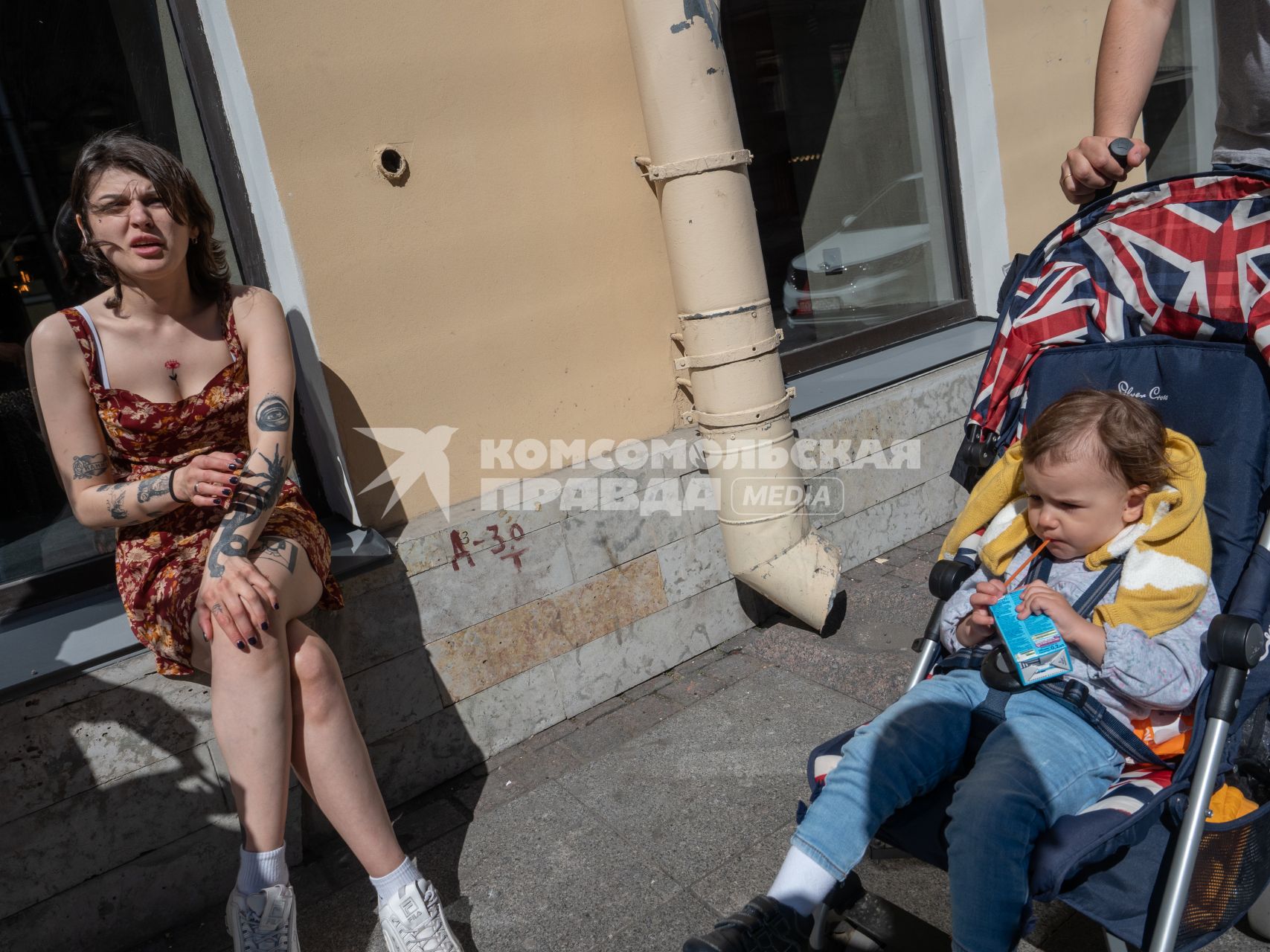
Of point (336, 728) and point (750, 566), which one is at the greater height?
point (336, 728)

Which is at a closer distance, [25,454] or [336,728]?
[336,728]

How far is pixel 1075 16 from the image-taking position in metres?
5.31

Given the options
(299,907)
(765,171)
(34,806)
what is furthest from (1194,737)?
(765,171)

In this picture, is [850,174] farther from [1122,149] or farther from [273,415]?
[273,415]

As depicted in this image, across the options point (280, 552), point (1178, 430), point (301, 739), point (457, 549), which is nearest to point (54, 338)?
point (280, 552)

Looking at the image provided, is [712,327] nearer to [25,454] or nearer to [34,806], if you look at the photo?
[25,454]

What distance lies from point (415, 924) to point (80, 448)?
1478 mm

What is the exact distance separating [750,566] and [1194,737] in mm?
1994

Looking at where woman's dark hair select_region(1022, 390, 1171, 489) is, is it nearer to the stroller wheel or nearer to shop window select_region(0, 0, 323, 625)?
the stroller wheel

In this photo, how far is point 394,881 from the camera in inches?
97.9

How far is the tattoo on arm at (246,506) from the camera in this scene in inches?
96.7

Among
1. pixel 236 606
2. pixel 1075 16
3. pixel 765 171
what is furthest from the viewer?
pixel 1075 16

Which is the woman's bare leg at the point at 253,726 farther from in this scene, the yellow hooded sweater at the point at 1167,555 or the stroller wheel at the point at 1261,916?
the stroller wheel at the point at 1261,916

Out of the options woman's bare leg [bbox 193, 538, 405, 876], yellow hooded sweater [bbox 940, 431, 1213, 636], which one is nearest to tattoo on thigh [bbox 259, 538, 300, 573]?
woman's bare leg [bbox 193, 538, 405, 876]
